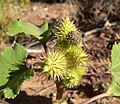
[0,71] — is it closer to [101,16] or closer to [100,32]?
[100,32]

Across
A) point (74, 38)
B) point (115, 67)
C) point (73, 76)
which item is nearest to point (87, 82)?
point (115, 67)

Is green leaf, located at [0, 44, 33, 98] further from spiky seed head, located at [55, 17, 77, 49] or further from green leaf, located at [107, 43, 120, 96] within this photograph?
green leaf, located at [107, 43, 120, 96]

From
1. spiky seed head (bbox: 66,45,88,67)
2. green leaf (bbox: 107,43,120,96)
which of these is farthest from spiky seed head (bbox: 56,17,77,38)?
green leaf (bbox: 107,43,120,96)

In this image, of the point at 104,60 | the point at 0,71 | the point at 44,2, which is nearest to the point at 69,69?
the point at 0,71

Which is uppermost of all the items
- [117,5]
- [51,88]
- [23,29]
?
[117,5]

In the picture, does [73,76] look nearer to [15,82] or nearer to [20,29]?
[15,82]

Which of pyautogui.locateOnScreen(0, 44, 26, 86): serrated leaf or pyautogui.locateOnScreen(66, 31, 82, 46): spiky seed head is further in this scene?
pyautogui.locateOnScreen(0, 44, 26, 86): serrated leaf
